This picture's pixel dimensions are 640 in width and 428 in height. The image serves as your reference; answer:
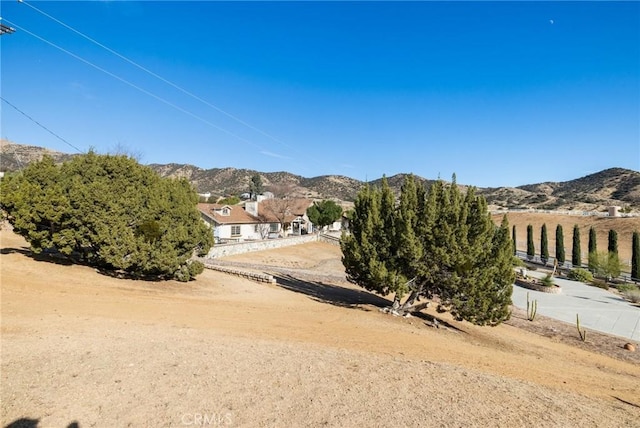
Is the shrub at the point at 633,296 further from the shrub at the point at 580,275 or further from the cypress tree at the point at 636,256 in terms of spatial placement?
the cypress tree at the point at 636,256

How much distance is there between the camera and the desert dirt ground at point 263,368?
5523 millimetres

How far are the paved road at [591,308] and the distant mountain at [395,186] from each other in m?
65.7

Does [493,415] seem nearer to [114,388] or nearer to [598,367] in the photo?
[114,388]

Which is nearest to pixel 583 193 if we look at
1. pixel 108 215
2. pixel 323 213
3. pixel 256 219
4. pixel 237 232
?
pixel 323 213

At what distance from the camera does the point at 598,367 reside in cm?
1231

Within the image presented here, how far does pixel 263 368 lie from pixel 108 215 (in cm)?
1274

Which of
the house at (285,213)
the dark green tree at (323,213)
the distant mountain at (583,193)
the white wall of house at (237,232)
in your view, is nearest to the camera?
the white wall of house at (237,232)

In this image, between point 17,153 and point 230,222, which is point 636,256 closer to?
point 230,222

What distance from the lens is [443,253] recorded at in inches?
594

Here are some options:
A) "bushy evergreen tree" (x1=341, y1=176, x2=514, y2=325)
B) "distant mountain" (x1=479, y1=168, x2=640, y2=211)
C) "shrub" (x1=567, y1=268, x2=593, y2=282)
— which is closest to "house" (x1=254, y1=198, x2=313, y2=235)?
"shrub" (x1=567, y1=268, x2=593, y2=282)

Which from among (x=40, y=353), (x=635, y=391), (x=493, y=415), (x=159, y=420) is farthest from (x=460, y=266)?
(x=40, y=353)

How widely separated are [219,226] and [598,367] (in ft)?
127

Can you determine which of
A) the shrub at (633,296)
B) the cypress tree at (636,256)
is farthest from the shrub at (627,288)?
the cypress tree at (636,256)

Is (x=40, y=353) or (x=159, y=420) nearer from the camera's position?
(x=159, y=420)
